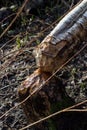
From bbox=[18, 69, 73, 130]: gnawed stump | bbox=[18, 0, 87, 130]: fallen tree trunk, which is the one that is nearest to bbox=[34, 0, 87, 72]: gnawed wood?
bbox=[18, 0, 87, 130]: fallen tree trunk

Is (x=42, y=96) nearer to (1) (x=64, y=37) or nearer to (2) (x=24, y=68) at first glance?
(1) (x=64, y=37)

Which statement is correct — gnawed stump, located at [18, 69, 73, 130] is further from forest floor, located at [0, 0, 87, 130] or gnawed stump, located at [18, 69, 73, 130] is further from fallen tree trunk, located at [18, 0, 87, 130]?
forest floor, located at [0, 0, 87, 130]

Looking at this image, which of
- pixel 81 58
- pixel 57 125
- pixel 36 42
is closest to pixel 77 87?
pixel 81 58

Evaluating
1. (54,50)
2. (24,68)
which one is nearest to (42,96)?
(54,50)

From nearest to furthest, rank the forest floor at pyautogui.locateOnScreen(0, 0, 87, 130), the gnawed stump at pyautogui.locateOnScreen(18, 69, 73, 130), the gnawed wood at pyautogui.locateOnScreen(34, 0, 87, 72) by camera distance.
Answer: the gnawed wood at pyautogui.locateOnScreen(34, 0, 87, 72), the gnawed stump at pyautogui.locateOnScreen(18, 69, 73, 130), the forest floor at pyautogui.locateOnScreen(0, 0, 87, 130)

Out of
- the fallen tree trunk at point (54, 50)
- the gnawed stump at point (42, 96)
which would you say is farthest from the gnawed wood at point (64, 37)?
the gnawed stump at point (42, 96)

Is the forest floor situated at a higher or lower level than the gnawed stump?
higher

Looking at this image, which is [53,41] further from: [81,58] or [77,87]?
[81,58]
